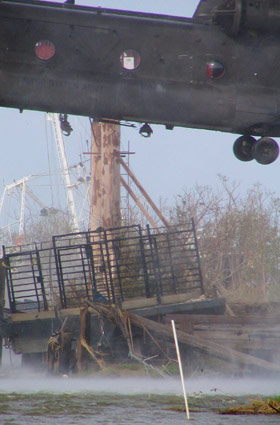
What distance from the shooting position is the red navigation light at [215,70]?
34.5 ft

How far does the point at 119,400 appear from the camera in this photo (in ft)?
37.1

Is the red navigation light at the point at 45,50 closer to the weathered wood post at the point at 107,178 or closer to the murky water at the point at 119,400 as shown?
the murky water at the point at 119,400

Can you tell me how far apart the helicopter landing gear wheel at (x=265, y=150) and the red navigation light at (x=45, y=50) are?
3.00m

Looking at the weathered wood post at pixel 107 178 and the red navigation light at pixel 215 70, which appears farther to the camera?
the weathered wood post at pixel 107 178

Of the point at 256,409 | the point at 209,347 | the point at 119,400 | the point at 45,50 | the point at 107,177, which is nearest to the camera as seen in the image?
the point at 256,409

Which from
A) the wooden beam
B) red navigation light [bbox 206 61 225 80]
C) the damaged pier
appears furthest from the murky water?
red navigation light [bbox 206 61 225 80]

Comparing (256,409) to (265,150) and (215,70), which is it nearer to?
(265,150)

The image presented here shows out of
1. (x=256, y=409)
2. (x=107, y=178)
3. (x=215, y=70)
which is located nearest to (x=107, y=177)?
(x=107, y=178)

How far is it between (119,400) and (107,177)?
10.8 metres

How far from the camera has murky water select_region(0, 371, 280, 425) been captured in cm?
893

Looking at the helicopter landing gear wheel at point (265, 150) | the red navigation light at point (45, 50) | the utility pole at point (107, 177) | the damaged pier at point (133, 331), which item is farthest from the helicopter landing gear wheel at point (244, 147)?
the utility pole at point (107, 177)

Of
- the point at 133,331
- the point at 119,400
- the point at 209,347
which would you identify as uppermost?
the point at 133,331

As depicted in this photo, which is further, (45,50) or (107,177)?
(107,177)

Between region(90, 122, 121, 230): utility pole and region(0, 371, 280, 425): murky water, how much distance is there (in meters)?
6.65
